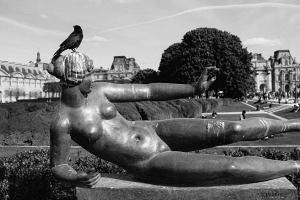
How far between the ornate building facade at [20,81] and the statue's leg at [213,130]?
109 meters

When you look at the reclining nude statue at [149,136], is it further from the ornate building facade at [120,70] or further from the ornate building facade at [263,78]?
the ornate building facade at [120,70]

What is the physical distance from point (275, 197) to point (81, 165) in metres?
4.80

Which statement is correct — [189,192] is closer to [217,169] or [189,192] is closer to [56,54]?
[217,169]

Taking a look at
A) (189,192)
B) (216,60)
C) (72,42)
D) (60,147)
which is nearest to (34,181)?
(60,147)

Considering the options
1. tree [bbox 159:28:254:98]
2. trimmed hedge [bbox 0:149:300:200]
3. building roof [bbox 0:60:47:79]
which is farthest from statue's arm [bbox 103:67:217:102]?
building roof [bbox 0:60:47:79]

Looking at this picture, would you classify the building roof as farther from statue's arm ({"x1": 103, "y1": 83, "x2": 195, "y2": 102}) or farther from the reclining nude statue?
the reclining nude statue

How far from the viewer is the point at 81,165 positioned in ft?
25.8

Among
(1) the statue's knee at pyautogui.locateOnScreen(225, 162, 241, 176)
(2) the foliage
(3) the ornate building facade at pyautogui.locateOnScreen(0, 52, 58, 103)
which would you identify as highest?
(3) the ornate building facade at pyautogui.locateOnScreen(0, 52, 58, 103)

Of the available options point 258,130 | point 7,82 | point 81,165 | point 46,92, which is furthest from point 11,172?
point 46,92

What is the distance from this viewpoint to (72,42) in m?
4.20

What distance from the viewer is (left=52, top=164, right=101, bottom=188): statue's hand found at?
12.5 feet

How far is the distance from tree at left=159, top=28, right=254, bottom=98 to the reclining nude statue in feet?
165

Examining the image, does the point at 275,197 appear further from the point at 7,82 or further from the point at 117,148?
the point at 7,82

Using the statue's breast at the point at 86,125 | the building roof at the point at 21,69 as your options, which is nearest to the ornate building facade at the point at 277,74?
the building roof at the point at 21,69
